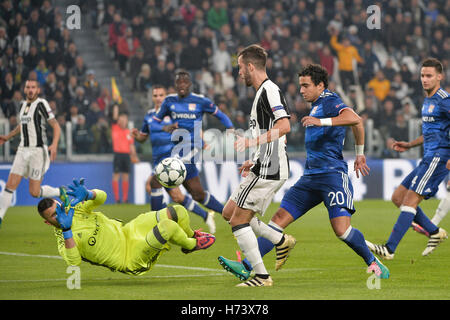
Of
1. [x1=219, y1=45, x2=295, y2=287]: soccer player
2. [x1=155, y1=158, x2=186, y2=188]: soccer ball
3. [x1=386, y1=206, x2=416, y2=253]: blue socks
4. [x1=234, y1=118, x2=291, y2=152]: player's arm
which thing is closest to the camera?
[x1=234, y1=118, x2=291, y2=152]: player's arm

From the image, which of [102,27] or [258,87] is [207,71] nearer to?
[102,27]

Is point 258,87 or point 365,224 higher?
point 258,87

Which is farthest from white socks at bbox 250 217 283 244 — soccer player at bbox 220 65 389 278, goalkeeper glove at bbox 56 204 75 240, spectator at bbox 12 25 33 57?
spectator at bbox 12 25 33 57

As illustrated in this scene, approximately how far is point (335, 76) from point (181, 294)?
49.2 feet

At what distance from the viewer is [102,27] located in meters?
21.1

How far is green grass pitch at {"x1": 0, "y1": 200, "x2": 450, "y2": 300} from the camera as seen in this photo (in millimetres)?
6391

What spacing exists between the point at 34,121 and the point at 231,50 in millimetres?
9712

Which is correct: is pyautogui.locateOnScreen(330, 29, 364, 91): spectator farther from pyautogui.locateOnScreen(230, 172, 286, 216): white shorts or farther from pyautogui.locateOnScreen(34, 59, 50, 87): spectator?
pyautogui.locateOnScreen(230, 172, 286, 216): white shorts

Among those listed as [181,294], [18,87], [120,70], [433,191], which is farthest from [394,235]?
[120,70]

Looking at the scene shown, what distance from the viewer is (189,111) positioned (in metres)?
11.7

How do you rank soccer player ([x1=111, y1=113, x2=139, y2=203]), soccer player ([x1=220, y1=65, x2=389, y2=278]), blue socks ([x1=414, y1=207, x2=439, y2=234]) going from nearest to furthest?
soccer player ([x1=220, y1=65, x2=389, y2=278]), blue socks ([x1=414, y1=207, x2=439, y2=234]), soccer player ([x1=111, y1=113, x2=139, y2=203])

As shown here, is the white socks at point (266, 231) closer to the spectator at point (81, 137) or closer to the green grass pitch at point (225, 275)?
the green grass pitch at point (225, 275)

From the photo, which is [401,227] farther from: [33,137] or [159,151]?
[33,137]

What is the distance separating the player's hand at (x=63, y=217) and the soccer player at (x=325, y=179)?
4.71ft
